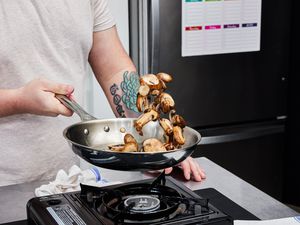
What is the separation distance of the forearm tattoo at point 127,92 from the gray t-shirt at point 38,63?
11 cm

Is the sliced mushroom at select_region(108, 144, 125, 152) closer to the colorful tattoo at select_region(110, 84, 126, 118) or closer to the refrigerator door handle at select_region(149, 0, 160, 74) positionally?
the colorful tattoo at select_region(110, 84, 126, 118)

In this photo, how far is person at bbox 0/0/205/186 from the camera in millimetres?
1516

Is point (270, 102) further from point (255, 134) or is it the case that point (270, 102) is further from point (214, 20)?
point (214, 20)

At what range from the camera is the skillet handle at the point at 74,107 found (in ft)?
3.91

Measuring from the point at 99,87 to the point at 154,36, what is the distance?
0.32 metres

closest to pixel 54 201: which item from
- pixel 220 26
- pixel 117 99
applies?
pixel 117 99

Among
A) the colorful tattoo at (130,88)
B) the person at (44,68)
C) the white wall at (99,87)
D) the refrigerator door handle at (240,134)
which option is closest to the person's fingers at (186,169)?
the person at (44,68)

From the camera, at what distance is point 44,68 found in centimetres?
156

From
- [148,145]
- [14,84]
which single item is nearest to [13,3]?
[14,84]

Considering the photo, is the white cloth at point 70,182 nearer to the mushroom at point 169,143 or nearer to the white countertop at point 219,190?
the white countertop at point 219,190

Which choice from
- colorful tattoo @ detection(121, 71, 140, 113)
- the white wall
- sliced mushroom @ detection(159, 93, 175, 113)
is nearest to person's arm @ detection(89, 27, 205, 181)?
colorful tattoo @ detection(121, 71, 140, 113)

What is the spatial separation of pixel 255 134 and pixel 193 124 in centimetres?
34

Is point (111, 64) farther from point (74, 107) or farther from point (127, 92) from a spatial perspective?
point (74, 107)

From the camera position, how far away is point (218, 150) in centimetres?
280
